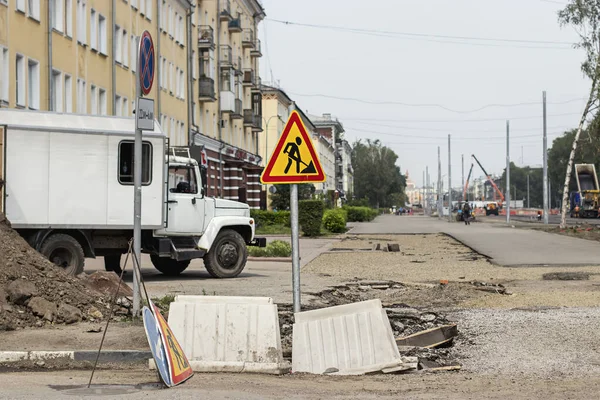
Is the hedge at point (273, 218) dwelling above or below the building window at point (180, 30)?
below

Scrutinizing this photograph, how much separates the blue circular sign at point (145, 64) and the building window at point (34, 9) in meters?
23.3

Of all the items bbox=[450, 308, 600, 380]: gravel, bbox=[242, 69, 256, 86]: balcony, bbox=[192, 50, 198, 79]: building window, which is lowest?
bbox=[450, 308, 600, 380]: gravel

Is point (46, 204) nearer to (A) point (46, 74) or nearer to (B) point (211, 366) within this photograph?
(B) point (211, 366)

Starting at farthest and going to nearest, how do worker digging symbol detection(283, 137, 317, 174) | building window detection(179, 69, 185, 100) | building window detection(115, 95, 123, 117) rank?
building window detection(179, 69, 185, 100), building window detection(115, 95, 123, 117), worker digging symbol detection(283, 137, 317, 174)

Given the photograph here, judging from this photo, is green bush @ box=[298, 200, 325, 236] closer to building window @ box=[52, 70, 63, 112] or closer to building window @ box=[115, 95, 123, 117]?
building window @ box=[115, 95, 123, 117]

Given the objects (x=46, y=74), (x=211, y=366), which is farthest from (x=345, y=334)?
(x=46, y=74)

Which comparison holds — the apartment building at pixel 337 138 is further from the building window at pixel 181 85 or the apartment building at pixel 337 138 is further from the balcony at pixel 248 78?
the building window at pixel 181 85

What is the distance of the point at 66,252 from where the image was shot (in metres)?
17.1

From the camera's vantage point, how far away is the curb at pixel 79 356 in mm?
9094

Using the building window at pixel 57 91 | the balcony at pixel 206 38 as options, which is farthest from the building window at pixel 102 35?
the balcony at pixel 206 38

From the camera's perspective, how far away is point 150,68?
36.0 ft

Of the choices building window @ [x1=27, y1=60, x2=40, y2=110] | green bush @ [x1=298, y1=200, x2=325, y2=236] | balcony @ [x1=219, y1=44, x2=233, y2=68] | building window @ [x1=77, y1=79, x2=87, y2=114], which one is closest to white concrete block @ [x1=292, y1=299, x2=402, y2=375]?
building window @ [x1=27, y1=60, x2=40, y2=110]

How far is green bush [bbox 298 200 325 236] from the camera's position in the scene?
4775 centimetres

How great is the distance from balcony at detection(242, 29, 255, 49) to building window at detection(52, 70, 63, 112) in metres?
39.3
